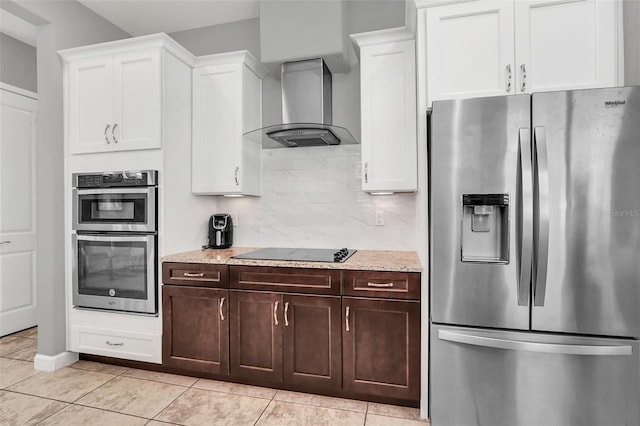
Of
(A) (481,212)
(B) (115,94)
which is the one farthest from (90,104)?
(A) (481,212)

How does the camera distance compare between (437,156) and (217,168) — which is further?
(217,168)

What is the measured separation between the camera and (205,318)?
2367mm

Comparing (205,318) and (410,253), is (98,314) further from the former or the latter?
(410,253)

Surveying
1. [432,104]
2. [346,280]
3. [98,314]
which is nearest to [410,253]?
[346,280]

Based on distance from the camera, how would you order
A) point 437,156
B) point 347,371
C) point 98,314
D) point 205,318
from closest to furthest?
point 437,156 → point 347,371 → point 205,318 → point 98,314

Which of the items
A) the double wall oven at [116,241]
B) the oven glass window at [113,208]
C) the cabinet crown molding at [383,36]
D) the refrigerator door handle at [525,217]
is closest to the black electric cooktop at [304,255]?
the double wall oven at [116,241]

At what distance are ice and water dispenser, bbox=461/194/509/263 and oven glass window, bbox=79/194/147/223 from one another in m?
2.18


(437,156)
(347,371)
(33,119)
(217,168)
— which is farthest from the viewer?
(33,119)

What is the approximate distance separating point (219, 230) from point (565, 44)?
8.90 ft

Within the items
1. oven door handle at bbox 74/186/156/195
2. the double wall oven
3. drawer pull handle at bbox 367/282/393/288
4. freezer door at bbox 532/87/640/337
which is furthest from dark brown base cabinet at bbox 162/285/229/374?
freezer door at bbox 532/87/640/337

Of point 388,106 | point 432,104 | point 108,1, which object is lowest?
point 432,104

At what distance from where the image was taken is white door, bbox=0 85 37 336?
10.9ft

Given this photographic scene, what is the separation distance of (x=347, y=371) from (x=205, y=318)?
3.46 ft

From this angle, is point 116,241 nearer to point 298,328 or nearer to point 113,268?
point 113,268
